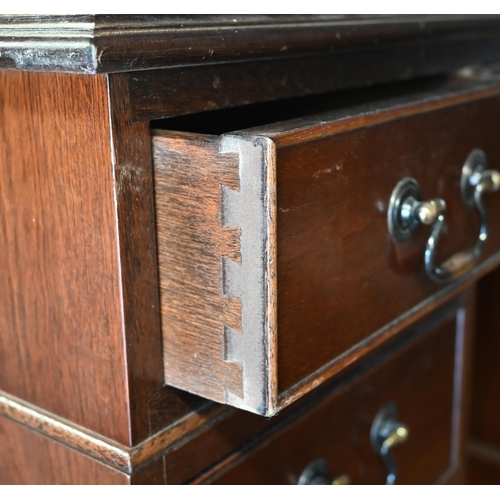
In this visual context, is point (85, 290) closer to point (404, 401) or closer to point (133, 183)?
point (133, 183)

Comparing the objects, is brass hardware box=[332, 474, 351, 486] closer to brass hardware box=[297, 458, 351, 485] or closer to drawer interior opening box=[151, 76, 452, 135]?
brass hardware box=[297, 458, 351, 485]

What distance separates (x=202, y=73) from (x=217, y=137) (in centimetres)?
7

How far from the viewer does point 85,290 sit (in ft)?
1.40

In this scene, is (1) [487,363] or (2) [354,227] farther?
(1) [487,363]

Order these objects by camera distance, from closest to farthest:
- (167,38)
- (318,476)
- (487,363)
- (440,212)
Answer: (167,38), (440,212), (318,476), (487,363)

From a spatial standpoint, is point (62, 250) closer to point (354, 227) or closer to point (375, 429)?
point (354, 227)

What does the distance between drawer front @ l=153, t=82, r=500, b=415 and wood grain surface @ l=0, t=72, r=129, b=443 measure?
0.03m

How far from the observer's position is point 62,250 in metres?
0.43

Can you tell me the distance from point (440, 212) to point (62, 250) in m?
0.24

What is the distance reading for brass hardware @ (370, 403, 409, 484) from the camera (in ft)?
2.16

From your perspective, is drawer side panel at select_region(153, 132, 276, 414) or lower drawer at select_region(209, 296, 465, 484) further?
lower drawer at select_region(209, 296, 465, 484)

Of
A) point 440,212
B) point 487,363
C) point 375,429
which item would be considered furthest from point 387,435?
point 487,363

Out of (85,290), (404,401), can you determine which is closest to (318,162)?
(85,290)

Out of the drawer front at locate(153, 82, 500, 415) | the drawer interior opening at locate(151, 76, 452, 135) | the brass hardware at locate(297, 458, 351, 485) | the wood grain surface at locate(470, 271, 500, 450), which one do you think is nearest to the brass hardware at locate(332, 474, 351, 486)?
the brass hardware at locate(297, 458, 351, 485)
